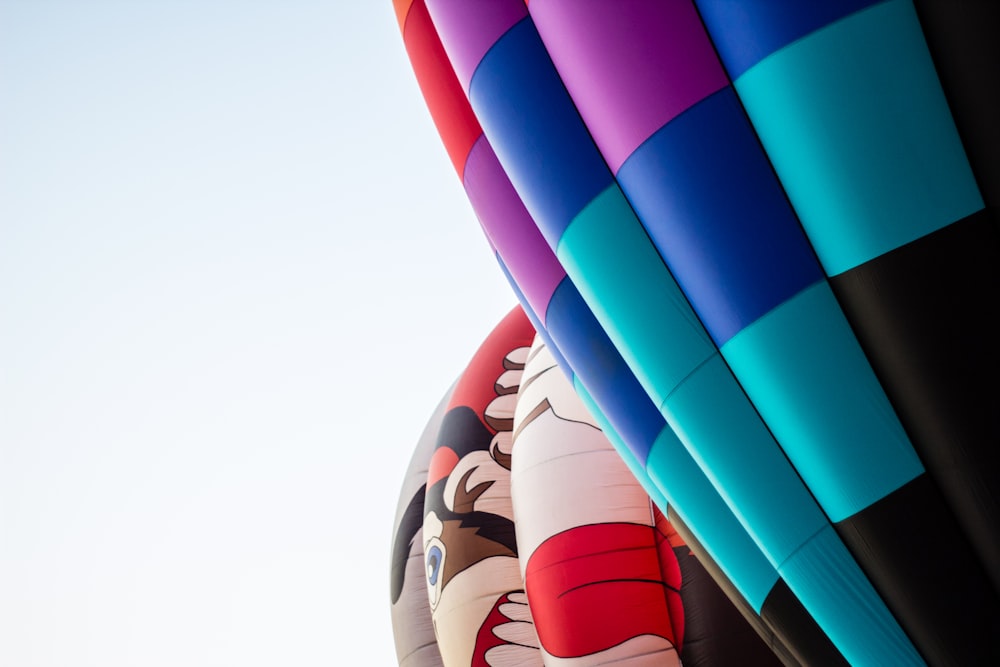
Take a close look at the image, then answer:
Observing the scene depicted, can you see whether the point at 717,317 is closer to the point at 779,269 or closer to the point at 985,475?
the point at 779,269

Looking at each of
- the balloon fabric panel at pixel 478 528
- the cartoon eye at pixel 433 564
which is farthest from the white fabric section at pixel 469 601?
the cartoon eye at pixel 433 564

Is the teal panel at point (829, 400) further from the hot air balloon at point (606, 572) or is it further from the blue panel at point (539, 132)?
the hot air balloon at point (606, 572)

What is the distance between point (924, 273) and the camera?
2.04m

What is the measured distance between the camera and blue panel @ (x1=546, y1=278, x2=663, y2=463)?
9.42 feet

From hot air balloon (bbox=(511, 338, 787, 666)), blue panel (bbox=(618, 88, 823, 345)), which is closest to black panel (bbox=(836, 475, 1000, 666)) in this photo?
blue panel (bbox=(618, 88, 823, 345))

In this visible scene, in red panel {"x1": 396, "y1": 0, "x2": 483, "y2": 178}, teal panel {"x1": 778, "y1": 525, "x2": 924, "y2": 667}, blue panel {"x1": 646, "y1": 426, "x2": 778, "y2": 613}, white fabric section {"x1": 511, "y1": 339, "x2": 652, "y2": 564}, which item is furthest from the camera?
white fabric section {"x1": 511, "y1": 339, "x2": 652, "y2": 564}

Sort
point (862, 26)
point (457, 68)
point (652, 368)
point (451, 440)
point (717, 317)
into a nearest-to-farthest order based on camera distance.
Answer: point (862, 26) < point (717, 317) < point (652, 368) < point (457, 68) < point (451, 440)

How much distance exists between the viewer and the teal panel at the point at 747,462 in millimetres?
2344

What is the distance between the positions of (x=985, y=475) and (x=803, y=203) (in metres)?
0.71

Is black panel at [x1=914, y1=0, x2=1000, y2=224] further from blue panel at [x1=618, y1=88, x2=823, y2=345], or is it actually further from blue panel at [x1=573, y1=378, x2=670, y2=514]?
blue panel at [x1=573, y1=378, x2=670, y2=514]

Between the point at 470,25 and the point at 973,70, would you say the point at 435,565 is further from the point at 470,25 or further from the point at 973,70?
the point at 973,70

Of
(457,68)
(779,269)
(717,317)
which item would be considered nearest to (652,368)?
(717,317)

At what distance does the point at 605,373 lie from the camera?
2.89m

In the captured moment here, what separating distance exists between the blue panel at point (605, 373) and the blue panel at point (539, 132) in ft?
1.15
